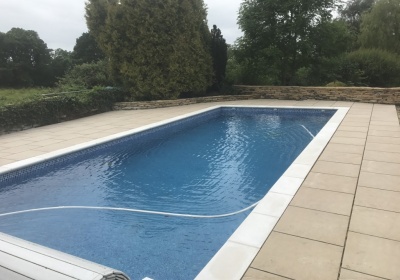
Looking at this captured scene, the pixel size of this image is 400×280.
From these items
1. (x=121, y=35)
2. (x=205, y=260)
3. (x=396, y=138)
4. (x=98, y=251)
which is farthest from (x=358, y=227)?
(x=121, y=35)

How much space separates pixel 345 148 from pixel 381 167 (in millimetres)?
1001

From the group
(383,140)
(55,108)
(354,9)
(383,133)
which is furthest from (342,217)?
(354,9)

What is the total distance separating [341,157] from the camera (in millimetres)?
4656

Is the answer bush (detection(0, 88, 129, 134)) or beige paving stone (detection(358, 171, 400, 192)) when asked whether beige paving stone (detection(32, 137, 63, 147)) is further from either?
beige paving stone (detection(358, 171, 400, 192))

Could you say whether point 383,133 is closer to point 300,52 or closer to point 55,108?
point 300,52

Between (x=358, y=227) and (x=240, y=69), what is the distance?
38.0ft

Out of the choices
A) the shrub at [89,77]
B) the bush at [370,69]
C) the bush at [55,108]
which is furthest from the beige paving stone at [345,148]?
the shrub at [89,77]

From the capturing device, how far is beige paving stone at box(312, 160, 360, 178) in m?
4.01

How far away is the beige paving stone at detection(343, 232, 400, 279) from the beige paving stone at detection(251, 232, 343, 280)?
0.33 ft

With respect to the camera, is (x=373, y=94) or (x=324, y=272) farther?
(x=373, y=94)

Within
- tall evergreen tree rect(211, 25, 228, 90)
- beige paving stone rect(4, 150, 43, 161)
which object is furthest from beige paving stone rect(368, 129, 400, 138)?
tall evergreen tree rect(211, 25, 228, 90)

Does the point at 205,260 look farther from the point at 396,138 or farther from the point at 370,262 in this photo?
the point at 396,138

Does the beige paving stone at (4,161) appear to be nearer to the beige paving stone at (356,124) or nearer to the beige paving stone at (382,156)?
the beige paving stone at (382,156)

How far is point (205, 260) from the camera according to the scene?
2836 millimetres
